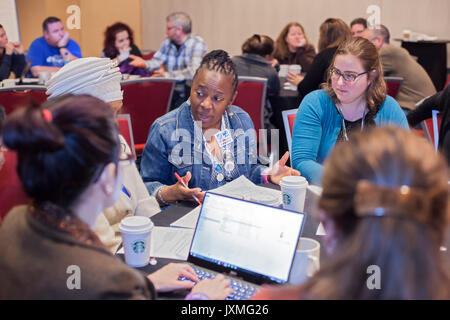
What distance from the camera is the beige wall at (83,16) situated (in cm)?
781

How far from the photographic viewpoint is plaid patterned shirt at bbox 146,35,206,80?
18.4 ft

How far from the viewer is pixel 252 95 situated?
408 cm

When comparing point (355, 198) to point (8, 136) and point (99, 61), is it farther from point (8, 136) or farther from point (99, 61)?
point (99, 61)

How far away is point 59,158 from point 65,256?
21 cm

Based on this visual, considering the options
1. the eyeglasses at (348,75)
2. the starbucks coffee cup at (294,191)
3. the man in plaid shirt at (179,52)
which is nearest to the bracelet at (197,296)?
the starbucks coffee cup at (294,191)

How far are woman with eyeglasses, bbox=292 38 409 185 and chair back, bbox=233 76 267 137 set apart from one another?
5.03ft

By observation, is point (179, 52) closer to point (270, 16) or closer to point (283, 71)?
point (283, 71)

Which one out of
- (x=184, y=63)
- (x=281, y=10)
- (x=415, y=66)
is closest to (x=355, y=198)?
(x=415, y=66)

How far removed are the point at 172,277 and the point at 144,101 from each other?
2660 millimetres

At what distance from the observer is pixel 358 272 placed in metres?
A: 0.82

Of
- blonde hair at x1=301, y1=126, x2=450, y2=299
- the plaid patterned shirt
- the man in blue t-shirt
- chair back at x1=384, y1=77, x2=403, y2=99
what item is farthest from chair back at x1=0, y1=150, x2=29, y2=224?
the plaid patterned shirt

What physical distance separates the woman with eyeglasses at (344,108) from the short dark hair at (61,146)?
142 centimetres

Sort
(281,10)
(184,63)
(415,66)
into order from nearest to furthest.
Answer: (415,66)
(184,63)
(281,10)

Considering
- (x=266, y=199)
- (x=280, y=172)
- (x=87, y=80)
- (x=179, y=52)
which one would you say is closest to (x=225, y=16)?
(x=179, y=52)
